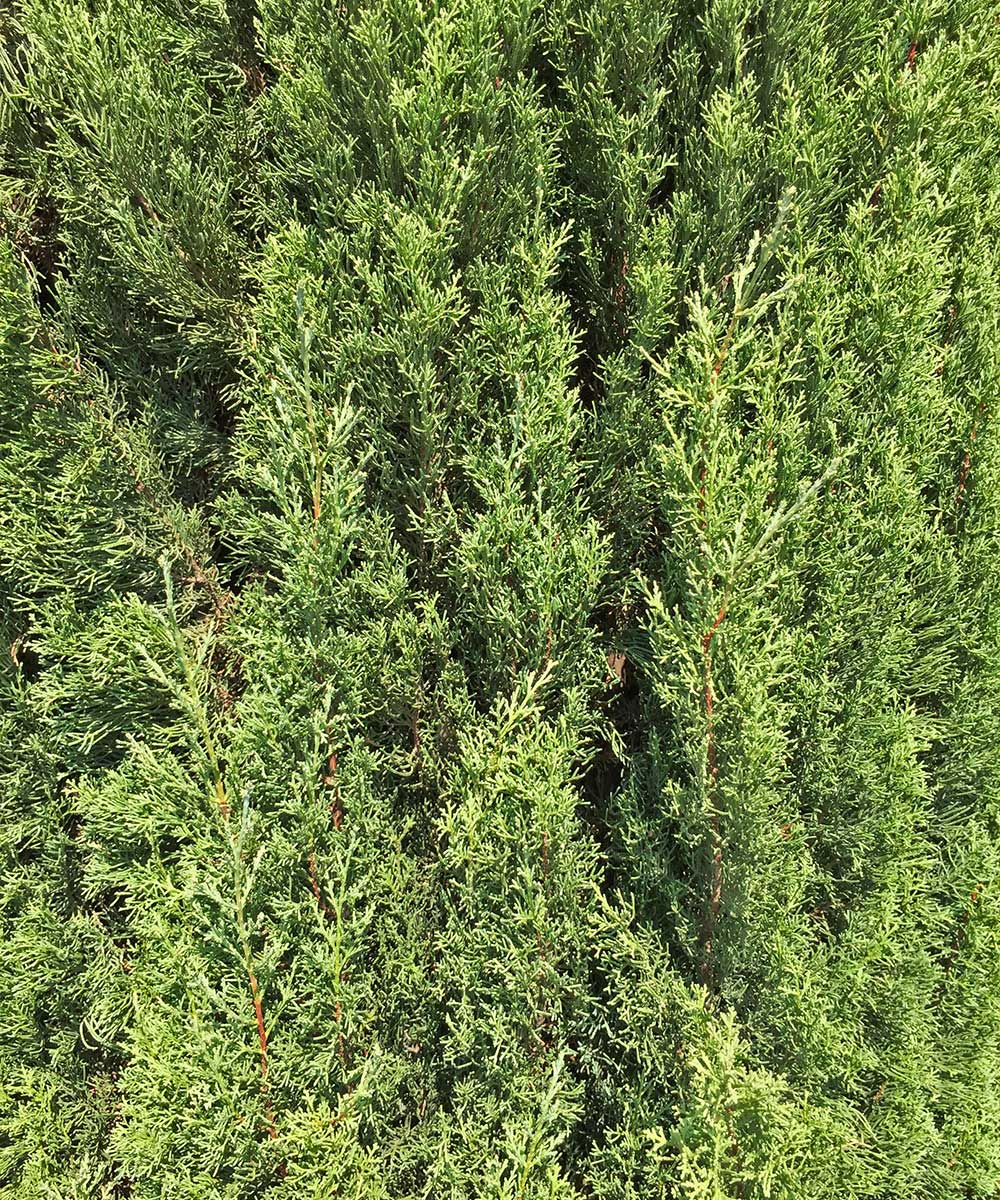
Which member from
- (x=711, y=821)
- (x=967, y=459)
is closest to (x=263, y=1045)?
(x=711, y=821)

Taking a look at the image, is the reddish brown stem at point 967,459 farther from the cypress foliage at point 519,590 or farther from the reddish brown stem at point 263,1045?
the reddish brown stem at point 263,1045

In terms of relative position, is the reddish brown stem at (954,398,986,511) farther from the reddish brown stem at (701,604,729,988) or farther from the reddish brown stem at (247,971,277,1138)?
the reddish brown stem at (247,971,277,1138)

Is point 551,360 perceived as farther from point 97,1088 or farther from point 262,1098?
point 97,1088

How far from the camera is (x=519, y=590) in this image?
2.24 m

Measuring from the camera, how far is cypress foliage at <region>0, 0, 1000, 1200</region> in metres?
2.09

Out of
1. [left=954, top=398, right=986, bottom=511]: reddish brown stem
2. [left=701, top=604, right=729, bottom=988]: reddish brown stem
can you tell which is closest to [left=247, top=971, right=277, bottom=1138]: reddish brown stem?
[left=701, top=604, right=729, bottom=988]: reddish brown stem

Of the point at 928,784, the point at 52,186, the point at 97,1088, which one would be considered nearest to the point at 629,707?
the point at 928,784

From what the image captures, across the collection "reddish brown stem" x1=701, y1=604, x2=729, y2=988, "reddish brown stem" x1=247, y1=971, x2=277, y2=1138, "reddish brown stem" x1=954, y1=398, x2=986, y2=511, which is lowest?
"reddish brown stem" x1=247, y1=971, x2=277, y2=1138

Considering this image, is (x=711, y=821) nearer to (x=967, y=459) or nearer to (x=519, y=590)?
(x=519, y=590)

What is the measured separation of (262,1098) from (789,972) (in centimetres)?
153

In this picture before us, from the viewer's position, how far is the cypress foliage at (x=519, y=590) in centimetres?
209

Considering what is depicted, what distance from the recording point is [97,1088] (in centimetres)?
277

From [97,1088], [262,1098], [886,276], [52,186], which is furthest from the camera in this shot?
[97,1088]

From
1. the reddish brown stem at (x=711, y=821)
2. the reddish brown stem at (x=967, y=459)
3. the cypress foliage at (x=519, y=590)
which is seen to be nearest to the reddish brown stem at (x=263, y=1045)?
the cypress foliage at (x=519, y=590)
